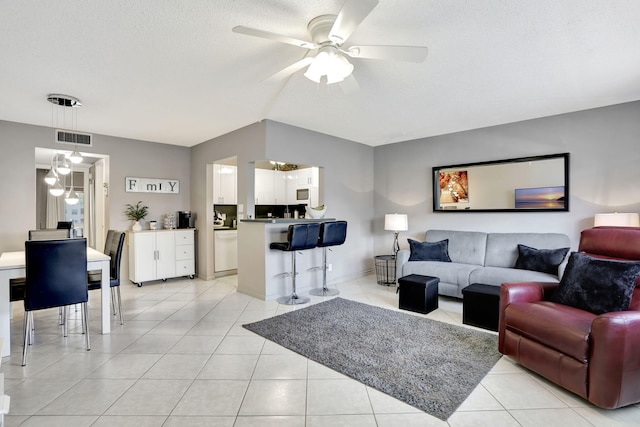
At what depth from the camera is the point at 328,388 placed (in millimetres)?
2119

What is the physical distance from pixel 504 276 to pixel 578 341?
5.89 feet

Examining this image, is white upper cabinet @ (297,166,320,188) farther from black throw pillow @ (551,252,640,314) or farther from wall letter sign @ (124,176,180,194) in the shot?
black throw pillow @ (551,252,640,314)

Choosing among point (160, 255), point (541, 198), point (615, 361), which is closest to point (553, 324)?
point (615, 361)

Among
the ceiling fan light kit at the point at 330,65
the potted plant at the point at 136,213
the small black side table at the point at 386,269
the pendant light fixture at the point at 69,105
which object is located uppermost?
the pendant light fixture at the point at 69,105

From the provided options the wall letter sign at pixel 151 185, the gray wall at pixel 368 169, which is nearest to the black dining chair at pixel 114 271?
the gray wall at pixel 368 169

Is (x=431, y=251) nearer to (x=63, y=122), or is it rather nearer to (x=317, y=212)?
(x=317, y=212)

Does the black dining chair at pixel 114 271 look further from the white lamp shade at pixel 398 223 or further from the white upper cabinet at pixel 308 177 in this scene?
the white lamp shade at pixel 398 223

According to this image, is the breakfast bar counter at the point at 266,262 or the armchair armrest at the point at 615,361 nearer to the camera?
the armchair armrest at the point at 615,361

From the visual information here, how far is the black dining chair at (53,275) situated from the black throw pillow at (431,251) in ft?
12.9

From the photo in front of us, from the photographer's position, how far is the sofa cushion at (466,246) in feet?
14.5

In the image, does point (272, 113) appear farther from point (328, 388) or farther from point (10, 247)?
point (10, 247)

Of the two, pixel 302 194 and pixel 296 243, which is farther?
pixel 302 194

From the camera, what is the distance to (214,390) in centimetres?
209

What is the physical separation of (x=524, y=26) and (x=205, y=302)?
4.34 meters
